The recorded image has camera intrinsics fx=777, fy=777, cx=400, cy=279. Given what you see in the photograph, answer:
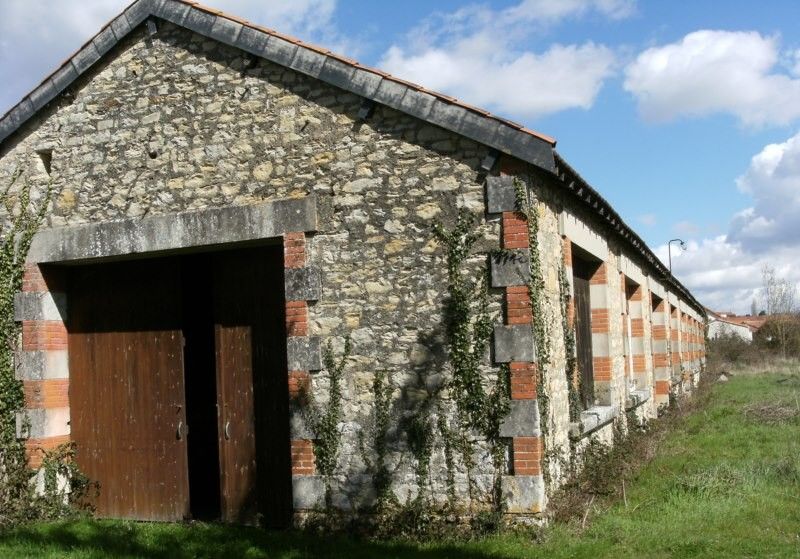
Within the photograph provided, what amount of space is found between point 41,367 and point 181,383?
169 centimetres

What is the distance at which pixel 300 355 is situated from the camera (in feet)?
26.0

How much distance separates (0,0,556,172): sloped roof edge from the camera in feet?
23.8

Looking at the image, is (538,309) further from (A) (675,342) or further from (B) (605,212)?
(A) (675,342)

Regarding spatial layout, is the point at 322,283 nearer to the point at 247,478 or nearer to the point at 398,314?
the point at 398,314

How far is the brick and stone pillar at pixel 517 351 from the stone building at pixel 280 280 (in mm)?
20

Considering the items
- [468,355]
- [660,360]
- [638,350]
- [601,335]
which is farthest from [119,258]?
[660,360]

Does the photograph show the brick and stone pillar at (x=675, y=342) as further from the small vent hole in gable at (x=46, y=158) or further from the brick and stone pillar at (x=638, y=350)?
the small vent hole in gable at (x=46, y=158)

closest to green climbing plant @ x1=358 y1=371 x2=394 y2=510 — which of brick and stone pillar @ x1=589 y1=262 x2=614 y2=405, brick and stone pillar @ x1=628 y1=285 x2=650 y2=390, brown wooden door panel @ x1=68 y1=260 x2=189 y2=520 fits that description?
brown wooden door panel @ x1=68 y1=260 x2=189 y2=520

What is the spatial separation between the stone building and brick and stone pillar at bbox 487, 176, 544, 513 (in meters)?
0.02

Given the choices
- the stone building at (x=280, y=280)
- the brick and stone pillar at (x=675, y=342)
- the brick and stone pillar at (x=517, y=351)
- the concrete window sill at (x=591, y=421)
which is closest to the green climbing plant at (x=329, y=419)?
the stone building at (x=280, y=280)

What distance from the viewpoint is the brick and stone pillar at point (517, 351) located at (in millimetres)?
7117

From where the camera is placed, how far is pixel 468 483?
731 centimetres

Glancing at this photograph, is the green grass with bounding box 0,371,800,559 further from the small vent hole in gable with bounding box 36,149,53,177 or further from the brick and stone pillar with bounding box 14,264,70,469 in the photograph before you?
the small vent hole in gable with bounding box 36,149,53,177

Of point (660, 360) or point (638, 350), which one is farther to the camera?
point (660, 360)
